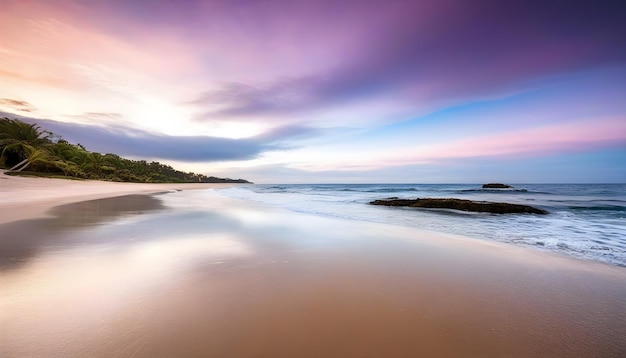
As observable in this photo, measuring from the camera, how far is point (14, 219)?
28.1ft

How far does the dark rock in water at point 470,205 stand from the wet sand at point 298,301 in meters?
9.30

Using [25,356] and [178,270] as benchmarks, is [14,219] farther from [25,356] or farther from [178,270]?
[25,356]

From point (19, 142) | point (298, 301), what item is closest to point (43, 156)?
point (19, 142)

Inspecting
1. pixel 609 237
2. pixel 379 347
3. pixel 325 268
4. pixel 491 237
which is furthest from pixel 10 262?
pixel 609 237

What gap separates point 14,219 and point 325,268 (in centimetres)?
1064

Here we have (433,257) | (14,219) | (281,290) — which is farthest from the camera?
(14,219)

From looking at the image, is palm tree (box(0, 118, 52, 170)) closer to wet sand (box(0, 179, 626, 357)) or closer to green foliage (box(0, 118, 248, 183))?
green foliage (box(0, 118, 248, 183))

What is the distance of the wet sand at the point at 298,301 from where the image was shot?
7.49ft

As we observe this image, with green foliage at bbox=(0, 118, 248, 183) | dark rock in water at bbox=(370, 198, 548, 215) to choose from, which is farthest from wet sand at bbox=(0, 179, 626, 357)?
green foliage at bbox=(0, 118, 248, 183)

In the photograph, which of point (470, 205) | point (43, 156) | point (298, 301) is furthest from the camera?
point (43, 156)

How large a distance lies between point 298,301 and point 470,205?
1488cm

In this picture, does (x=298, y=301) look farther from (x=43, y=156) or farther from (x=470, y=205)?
(x=43, y=156)

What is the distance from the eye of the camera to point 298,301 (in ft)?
10.5

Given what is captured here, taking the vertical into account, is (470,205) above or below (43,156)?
below
